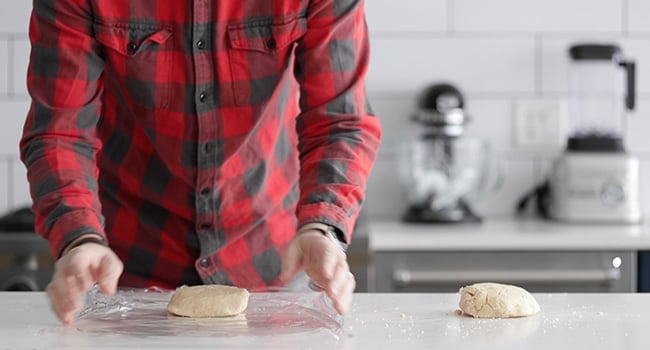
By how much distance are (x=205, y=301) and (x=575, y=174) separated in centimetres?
135

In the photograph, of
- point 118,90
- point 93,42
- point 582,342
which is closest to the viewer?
point 582,342

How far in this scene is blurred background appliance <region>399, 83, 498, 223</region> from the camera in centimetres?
233

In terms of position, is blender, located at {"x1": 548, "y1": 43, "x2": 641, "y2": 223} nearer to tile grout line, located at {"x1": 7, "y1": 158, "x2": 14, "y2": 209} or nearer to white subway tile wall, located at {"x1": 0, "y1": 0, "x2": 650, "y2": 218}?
white subway tile wall, located at {"x1": 0, "y1": 0, "x2": 650, "y2": 218}

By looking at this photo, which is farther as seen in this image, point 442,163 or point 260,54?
point 442,163

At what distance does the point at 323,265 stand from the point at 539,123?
1.51 metres

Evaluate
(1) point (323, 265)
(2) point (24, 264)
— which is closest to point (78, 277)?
(1) point (323, 265)

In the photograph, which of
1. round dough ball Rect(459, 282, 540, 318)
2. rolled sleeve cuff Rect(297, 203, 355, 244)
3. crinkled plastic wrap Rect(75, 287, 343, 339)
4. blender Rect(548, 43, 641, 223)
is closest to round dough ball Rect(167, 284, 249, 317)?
crinkled plastic wrap Rect(75, 287, 343, 339)

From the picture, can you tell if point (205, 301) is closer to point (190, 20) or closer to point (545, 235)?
point (190, 20)

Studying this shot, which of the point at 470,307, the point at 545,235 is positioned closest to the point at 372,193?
the point at 545,235

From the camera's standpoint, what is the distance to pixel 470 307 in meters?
1.15

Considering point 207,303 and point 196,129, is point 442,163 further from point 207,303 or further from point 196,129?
point 207,303

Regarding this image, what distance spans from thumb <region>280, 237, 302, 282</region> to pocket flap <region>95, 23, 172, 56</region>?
40 centimetres

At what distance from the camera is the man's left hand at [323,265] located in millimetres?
1101

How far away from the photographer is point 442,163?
236 cm
